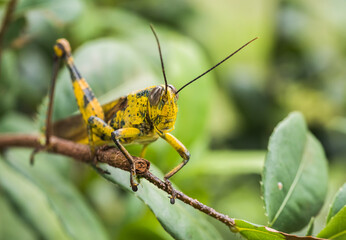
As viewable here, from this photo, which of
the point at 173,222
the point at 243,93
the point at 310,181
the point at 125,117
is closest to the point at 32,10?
the point at 125,117

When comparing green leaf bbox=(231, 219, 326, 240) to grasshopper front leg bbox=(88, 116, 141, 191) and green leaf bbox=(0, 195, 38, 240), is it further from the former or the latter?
green leaf bbox=(0, 195, 38, 240)

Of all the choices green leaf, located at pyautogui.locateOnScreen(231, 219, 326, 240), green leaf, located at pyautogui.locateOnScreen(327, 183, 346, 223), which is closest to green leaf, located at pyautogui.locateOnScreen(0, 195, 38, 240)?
green leaf, located at pyautogui.locateOnScreen(231, 219, 326, 240)

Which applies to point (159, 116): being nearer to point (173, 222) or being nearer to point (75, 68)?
point (173, 222)

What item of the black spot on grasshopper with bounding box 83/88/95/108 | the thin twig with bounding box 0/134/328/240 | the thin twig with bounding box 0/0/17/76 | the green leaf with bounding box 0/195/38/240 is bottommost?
the green leaf with bounding box 0/195/38/240

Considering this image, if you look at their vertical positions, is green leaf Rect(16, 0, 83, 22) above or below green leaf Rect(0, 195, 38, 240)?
above

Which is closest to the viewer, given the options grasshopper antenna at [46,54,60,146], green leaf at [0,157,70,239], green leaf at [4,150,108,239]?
grasshopper antenna at [46,54,60,146]

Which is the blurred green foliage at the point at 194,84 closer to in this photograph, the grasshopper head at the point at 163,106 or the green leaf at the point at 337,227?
the grasshopper head at the point at 163,106

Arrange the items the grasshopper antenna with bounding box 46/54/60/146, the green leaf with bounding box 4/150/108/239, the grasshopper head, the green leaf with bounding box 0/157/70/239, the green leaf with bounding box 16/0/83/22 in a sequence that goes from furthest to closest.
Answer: the green leaf with bounding box 16/0/83/22
the green leaf with bounding box 0/157/70/239
the green leaf with bounding box 4/150/108/239
the grasshopper antenna with bounding box 46/54/60/146
the grasshopper head
